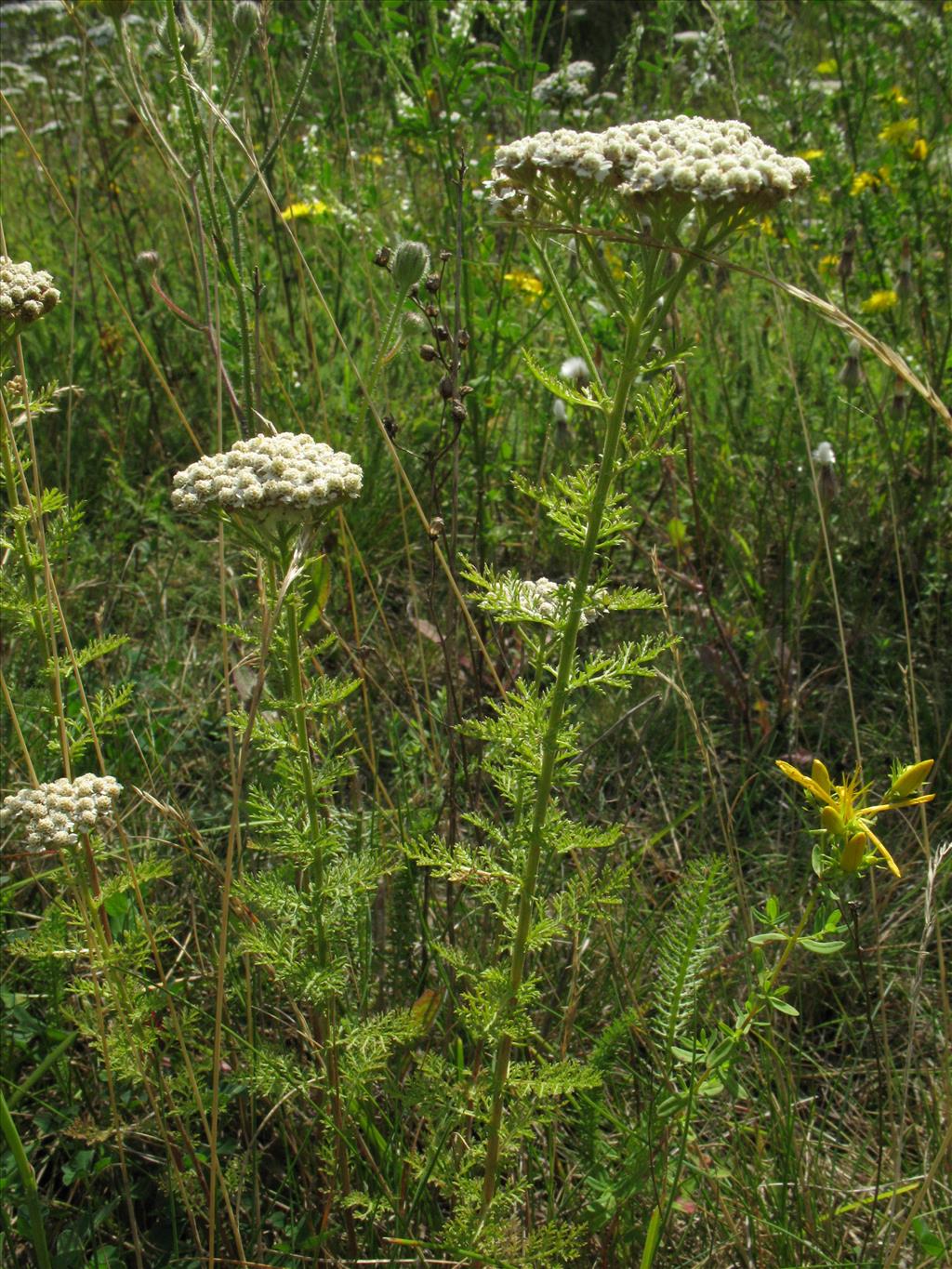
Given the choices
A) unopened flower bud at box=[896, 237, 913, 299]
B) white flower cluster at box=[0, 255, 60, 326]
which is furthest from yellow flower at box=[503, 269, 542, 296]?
white flower cluster at box=[0, 255, 60, 326]

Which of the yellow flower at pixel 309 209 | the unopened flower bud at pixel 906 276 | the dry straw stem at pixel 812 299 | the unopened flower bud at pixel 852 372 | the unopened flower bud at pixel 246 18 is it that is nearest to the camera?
the dry straw stem at pixel 812 299

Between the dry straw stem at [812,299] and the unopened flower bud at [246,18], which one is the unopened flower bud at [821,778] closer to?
the dry straw stem at [812,299]

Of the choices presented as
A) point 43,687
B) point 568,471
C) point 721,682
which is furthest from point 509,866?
point 568,471

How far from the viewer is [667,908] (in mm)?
2189

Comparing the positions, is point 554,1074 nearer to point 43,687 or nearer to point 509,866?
point 509,866

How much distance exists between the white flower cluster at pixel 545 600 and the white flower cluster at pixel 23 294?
0.74 m

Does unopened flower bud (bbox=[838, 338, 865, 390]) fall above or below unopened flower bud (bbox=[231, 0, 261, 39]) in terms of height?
below

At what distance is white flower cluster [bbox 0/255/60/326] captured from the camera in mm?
1377

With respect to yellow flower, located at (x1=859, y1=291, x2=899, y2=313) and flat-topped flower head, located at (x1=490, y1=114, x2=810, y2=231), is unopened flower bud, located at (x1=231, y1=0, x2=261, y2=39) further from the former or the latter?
yellow flower, located at (x1=859, y1=291, x2=899, y2=313)

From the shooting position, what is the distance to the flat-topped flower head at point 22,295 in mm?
1378

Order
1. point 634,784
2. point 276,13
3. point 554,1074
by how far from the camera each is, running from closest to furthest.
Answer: point 554,1074, point 634,784, point 276,13

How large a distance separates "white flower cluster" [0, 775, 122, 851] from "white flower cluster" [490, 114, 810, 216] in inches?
35.0

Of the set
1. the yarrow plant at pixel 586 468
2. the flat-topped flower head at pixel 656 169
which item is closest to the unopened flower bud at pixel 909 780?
the yarrow plant at pixel 586 468

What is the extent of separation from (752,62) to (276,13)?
188cm
